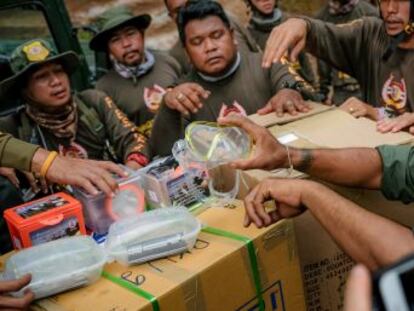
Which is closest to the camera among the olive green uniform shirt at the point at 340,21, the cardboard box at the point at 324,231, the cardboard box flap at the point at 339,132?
the cardboard box at the point at 324,231

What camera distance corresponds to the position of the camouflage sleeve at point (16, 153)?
2102 mm

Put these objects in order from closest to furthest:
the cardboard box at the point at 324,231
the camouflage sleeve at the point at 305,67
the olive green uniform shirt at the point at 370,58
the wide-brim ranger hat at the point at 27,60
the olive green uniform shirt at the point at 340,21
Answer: the cardboard box at the point at 324,231 → the olive green uniform shirt at the point at 370,58 → the wide-brim ranger hat at the point at 27,60 → the camouflage sleeve at the point at 305,67 → the olive green uniform shirt at the point at 340,21

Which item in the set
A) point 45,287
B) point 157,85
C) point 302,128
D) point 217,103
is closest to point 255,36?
point 157,85

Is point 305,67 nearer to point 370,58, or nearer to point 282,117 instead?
point 370,58

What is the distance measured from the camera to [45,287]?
1.58m

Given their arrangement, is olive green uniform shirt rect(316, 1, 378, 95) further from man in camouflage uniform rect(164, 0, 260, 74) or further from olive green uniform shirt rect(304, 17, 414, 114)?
olive green uniform shirt rect(304, 17, 414, 114)

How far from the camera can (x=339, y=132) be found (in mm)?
2199

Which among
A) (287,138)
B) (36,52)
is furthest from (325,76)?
(287,138)

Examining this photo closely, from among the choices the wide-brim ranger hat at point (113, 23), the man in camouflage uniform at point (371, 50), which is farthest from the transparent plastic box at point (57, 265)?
the wide-brim ranger hat at point (113, 23)

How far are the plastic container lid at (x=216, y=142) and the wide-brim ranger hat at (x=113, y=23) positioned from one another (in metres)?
1.97

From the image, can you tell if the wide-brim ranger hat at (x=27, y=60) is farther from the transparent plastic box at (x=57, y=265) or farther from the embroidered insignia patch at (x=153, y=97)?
the transparent plastic box at (x=57, y=265)

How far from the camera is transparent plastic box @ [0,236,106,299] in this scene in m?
1.59

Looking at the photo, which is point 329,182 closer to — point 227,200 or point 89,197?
point 227,200

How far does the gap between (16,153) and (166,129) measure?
879 millimetres
